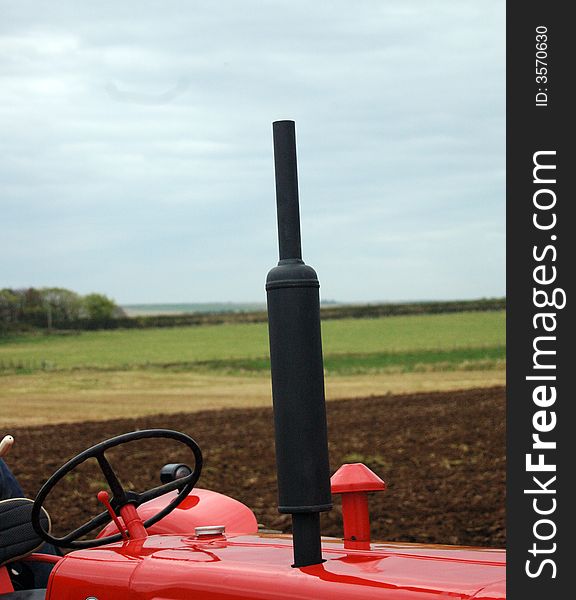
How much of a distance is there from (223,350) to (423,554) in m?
29.1

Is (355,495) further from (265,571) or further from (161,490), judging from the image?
(161,490)

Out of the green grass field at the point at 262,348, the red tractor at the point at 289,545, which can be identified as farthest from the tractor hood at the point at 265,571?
the green grass field at the point at 262,348

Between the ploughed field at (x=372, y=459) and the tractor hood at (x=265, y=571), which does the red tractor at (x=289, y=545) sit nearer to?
the tractor hood at (x=265, y=571)

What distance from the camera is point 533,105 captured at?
64.2 inches

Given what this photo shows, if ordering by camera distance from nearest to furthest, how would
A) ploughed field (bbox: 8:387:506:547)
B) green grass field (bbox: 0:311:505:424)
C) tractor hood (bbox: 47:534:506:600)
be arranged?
tractor hood (bbox: 47:534:506:600) → ploughed field (bbox: 8:387:506:547) → green grass field (bbox: 0:311:505:424)

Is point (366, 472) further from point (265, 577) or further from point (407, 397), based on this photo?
point (407, 397)

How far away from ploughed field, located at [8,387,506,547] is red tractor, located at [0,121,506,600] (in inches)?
200

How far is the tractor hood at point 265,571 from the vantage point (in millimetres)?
1938

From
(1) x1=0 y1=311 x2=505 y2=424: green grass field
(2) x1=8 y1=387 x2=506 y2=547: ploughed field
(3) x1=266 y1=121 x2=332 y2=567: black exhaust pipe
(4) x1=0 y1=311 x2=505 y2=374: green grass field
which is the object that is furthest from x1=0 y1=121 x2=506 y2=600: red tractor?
(4) x1=0 y1=311 x2=505 y2=374: green grass field

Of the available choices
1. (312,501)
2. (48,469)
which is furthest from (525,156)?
(48,469)

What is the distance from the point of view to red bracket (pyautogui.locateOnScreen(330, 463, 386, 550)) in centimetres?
234

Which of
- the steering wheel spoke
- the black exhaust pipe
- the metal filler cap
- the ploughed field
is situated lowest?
the ploughed field

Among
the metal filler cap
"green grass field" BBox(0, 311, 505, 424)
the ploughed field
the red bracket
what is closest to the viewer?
the red bracket

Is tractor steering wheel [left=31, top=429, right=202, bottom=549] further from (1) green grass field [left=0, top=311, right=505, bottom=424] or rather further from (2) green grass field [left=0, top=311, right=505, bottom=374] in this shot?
(2) green grass field [left=0, top=311, right=505, bottom=374]
